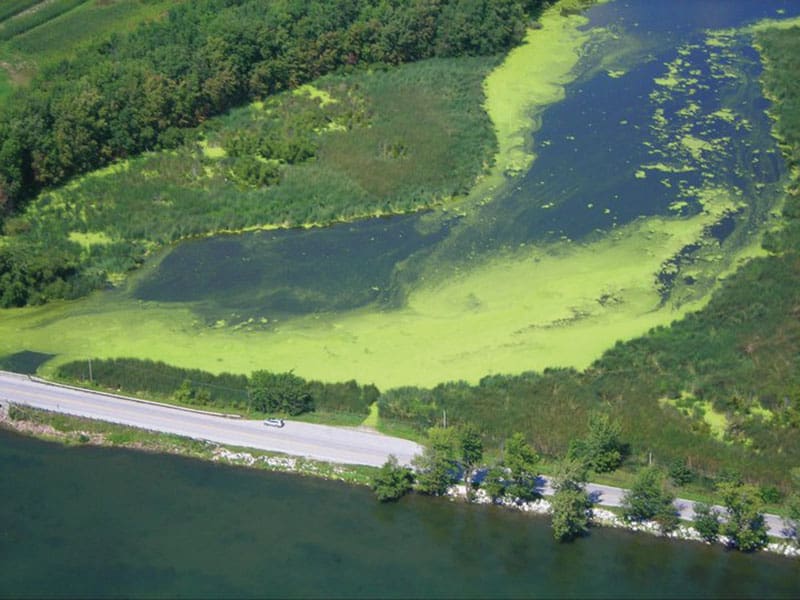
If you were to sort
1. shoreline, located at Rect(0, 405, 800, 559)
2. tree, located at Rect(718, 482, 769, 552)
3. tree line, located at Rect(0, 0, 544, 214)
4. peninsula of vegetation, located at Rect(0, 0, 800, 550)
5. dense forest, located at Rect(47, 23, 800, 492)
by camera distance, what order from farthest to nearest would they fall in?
tree line, located at Rect(0, 0, 544, 214), peninsula of vegetation, located at Rect(0, 0, 800, 550), dense forest, located at Rect(47, 23, 800, 492), shoreline, located at Rect(0, 405, 800, 559), tree, located at Rect(718, 482, 769, 552)

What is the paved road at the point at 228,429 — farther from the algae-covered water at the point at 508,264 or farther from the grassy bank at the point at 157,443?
the algae-covered water at the point at 508,264

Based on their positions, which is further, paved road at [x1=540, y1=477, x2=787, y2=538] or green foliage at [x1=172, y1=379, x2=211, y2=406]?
green foliage at [x1=172, y1=379, x2=211, y2=406]

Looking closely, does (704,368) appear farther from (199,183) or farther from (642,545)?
(199,183)

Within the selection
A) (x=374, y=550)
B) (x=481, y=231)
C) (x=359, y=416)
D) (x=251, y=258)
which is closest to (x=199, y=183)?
(x=251, y=258)

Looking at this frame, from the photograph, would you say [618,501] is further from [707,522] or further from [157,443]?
[157,443]

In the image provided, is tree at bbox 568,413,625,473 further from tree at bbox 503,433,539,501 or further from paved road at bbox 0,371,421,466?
paved road at bbox 0,371,421,466

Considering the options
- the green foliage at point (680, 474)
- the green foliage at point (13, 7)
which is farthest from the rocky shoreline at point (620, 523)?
the green foliage at point (13, 7)

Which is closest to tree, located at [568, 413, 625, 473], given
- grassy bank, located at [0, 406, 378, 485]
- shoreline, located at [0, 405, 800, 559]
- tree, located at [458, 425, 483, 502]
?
shoreline, located at [0, 405, 800, 559]
